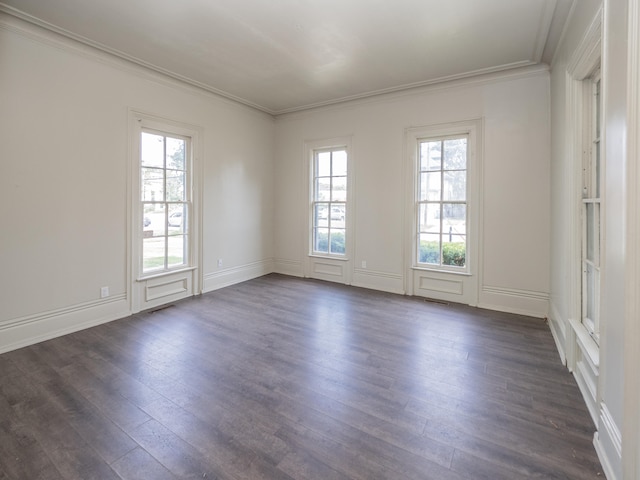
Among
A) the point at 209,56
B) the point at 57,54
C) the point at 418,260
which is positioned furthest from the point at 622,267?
the point at 57,54

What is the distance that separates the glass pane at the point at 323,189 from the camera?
5.61 meters

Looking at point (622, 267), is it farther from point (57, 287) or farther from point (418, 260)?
point (57, 287)

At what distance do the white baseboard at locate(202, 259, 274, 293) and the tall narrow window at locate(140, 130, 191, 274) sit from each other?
1.63ft

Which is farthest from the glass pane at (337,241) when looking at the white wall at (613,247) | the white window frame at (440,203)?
the white wall at (613,247)

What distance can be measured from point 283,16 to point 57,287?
11.3ft

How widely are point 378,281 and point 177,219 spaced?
3.14 m

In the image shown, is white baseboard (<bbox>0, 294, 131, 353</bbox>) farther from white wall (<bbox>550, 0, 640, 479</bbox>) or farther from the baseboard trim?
white wall (<bbox>550, 0, 640, 479</bbox>)

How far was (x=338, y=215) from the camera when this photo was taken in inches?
217

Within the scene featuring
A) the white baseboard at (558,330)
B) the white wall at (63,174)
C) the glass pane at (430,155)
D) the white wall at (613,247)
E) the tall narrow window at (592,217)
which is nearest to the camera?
the white wall at (613,247)

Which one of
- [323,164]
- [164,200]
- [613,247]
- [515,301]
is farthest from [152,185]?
[515,301]

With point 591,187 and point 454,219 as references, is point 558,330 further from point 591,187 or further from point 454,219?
point 454,219

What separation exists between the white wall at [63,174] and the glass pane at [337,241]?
111 inches

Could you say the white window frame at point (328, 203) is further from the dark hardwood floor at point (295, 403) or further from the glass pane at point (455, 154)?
the dark hardwood floor at point (295, 403)

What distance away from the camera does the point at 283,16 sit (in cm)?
288
